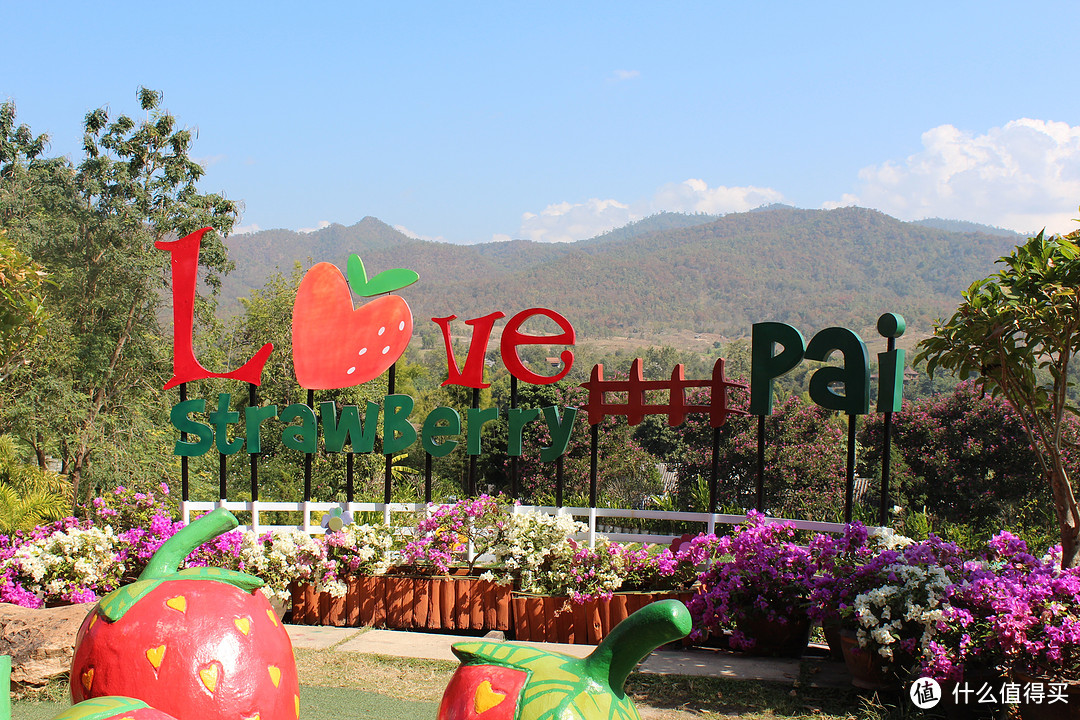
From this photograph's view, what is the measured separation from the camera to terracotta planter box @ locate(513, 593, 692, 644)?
927cm

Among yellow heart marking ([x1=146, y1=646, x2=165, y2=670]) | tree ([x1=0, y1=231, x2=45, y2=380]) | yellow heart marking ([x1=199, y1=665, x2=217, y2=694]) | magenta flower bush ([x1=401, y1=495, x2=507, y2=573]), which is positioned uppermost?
tree ([x1=0, y1=231, x2=45, y2=380])

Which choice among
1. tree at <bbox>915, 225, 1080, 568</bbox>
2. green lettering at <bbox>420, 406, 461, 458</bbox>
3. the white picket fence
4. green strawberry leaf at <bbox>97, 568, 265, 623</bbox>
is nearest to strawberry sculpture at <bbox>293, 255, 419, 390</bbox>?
green lettering at <bbox>420, 406, 461, 458</bbox>

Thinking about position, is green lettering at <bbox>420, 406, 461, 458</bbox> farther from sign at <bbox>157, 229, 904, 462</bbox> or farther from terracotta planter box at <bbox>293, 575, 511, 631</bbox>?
terracotta planter box at <bbox>293, 575, 511, 631</bbox>

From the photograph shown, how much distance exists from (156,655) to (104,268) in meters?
26.6

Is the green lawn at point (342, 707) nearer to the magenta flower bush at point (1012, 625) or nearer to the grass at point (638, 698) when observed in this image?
the grass at point (638, 698)

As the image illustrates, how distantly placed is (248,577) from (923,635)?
5.43 metres

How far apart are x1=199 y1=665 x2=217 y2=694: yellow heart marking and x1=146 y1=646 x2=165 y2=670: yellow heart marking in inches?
6.0

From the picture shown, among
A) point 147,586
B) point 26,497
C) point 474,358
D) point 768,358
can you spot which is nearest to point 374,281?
point 474,358

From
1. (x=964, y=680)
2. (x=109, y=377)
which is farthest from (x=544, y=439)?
(x=964, y=680)

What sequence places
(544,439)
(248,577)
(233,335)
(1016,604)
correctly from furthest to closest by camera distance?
(233,335) → (544,439) → (1016,604) → (248,577)

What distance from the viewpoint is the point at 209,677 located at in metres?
2.87

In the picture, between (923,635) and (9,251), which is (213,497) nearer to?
(9,251)

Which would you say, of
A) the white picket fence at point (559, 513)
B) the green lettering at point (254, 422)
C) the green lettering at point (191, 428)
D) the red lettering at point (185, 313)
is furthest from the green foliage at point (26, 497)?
the green lettering at point (254, 422)

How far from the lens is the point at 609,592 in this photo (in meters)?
9.23
